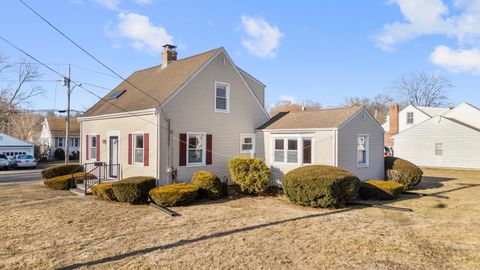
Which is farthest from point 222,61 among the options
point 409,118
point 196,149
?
point 409,118

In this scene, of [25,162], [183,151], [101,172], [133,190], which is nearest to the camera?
[133,190]

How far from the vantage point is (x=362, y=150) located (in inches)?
640

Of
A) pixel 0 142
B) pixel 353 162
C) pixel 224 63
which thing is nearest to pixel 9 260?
pixel 224 63

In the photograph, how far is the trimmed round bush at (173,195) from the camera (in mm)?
11703

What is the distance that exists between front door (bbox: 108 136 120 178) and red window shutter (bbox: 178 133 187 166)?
12.3 feet

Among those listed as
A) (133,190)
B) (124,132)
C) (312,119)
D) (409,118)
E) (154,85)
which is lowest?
(133,190)

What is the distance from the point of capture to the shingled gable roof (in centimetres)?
1488

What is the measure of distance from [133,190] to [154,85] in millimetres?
6204

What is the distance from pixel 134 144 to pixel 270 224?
27.0ft

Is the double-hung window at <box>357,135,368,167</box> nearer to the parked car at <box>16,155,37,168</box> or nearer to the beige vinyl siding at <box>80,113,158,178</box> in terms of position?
the beige vinyl siding at <box>80,113,158,178</box>

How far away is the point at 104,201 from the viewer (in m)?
12.9

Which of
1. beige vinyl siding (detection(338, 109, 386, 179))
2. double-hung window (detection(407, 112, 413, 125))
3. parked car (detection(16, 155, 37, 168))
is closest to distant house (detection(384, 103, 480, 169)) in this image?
double-hung window (detection(407, 112, 413, 125))

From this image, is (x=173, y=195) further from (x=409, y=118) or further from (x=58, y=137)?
(x=58, y=137)

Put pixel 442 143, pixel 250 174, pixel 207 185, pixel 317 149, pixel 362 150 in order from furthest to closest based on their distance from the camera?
pixel 442 143, pixel 362 150, pixel 317 149, pixel 250 174, pixel 207 185
